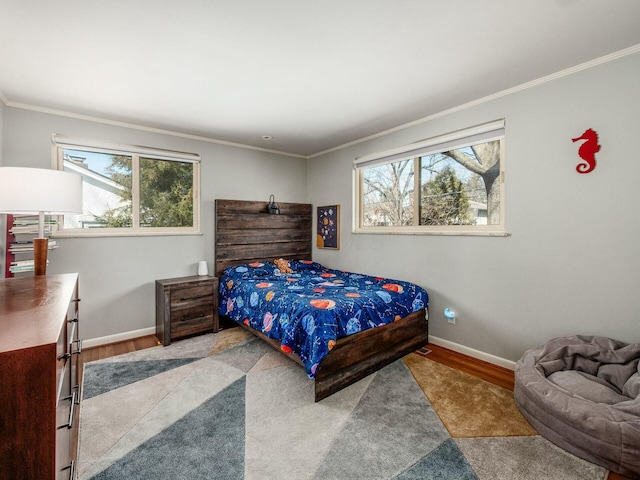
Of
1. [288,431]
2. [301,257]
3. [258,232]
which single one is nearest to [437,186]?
[301,257]

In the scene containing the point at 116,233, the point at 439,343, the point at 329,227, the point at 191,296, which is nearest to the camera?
the point at 439,343

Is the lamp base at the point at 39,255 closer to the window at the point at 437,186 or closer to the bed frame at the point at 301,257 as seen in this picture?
the bed frame at the point at 301,257

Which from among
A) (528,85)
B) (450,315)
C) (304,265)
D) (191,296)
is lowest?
(450,315)

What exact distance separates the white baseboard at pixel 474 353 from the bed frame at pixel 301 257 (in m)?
0.15

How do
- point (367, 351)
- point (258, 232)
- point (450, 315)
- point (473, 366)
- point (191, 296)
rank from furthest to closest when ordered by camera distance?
point (258, 232), point (191, 296), point (450, 315), point (473, 366), point (367, 351)

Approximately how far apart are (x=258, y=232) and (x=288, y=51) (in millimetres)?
2631

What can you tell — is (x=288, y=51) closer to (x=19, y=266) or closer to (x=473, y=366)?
(x=19, y=266)

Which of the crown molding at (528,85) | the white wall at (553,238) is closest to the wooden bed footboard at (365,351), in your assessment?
the white wall at (553,238)

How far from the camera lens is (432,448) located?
1.77m

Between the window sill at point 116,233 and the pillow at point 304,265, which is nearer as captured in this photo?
the window sill at point 116,233

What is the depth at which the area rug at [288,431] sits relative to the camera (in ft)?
5.33

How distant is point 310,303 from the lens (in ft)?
8.32

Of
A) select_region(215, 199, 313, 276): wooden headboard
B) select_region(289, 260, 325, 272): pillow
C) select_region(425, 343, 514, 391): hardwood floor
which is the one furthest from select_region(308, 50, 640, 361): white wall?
select_region(215, 199, 313, 276): wooden headboard

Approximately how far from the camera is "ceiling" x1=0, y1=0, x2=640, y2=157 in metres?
1.72
